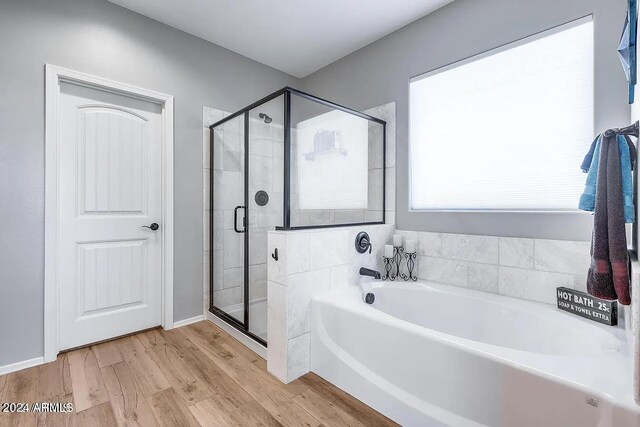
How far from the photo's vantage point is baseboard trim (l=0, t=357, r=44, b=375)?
1.82m

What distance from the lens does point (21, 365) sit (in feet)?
6.14

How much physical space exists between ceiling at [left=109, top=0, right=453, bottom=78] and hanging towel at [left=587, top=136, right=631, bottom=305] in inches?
66.6

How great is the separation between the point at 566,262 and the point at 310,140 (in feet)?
5.77

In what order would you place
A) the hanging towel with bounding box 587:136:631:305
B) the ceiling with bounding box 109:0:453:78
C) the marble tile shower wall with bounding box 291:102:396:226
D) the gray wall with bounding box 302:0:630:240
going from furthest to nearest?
the marble tile shower wall with bounding box 291:102:396:226, the ceiling with bounding box 109:0:453:78, the gray wall with bounding box 302:0:630:240, the hanging towel with bounding box 587:136:631:305

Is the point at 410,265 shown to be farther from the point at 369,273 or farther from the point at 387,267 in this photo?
the point at 369,273

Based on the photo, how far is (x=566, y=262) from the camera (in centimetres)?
169

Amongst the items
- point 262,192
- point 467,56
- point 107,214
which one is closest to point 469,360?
point 262,192

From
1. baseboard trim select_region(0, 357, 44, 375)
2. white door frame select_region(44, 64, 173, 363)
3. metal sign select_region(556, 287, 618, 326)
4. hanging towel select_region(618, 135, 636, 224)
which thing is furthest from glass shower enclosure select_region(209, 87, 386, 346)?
hanging towel select_region(618, 135, 636, 224)

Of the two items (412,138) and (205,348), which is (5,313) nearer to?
(205,348)

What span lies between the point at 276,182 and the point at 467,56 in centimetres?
164

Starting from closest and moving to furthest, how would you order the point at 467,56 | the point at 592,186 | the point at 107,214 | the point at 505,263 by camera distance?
the point at 592,186, the point at 505,263, the point at 467,56, the point at 107,214

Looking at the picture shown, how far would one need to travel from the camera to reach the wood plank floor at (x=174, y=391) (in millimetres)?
1446

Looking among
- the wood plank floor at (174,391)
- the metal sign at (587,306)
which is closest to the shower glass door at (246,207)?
the wood plank floor at (174,391)

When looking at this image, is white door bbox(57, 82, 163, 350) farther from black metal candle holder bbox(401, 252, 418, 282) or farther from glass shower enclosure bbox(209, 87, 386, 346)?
black metal candle holder bbox(401, 252, 418, 282)
